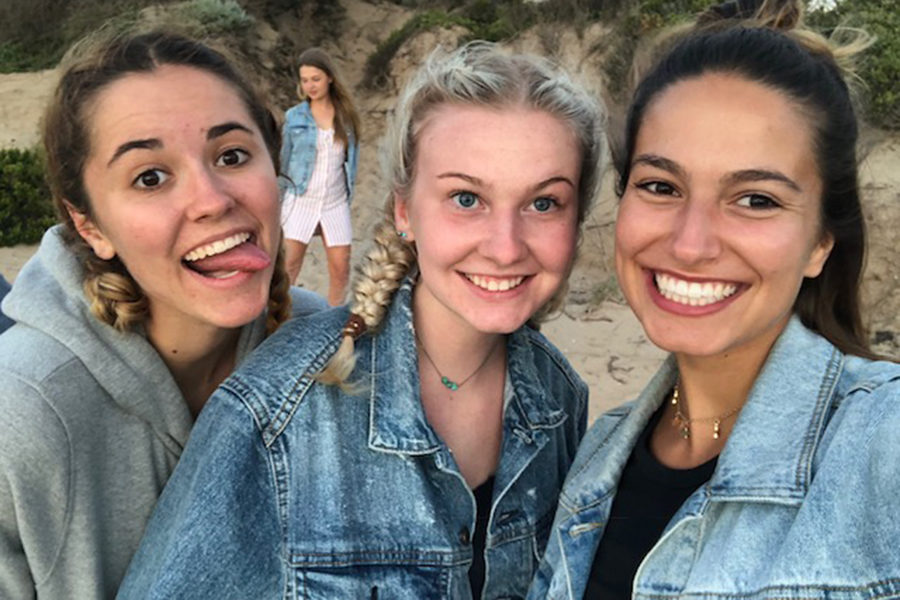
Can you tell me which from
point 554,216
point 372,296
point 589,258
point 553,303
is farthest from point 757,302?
point 589,258

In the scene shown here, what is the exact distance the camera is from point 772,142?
1672 millimetres

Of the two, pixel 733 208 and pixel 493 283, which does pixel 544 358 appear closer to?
pixel 493 283

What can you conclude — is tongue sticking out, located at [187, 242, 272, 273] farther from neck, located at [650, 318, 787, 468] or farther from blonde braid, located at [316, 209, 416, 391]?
neck, located at [650, 318, 787, 468]

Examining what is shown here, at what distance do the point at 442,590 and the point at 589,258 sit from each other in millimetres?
7995

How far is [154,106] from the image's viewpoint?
6.61 ft

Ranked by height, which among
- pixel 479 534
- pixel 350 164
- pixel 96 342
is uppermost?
pixel 96 342

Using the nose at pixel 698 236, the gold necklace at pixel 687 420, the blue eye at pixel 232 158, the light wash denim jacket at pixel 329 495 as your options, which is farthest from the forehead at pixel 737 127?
the blue eye at pixel 232 158

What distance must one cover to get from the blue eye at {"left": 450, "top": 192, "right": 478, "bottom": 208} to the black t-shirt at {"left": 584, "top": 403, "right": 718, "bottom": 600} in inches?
30.5

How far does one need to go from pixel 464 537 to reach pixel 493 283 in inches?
25.6

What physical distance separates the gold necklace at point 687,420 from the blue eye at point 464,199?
29.6 inches

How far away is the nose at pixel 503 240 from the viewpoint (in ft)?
6.39

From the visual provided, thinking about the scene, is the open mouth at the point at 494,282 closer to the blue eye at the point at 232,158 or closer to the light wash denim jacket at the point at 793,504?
the light wash denim jacket at the point at 793,504

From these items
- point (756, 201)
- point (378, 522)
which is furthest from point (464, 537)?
point (756, 201)

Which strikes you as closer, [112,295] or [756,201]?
[756,201]
